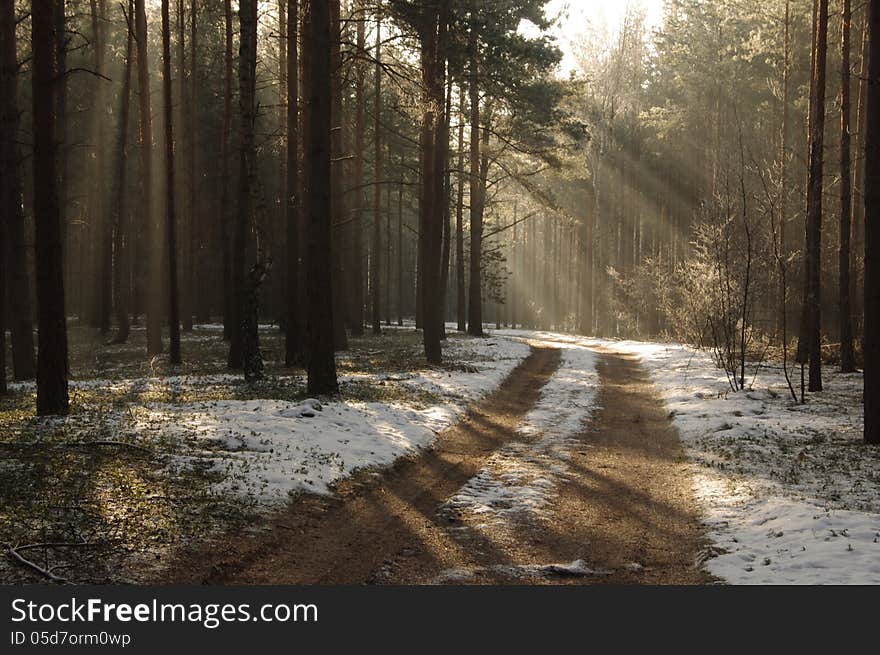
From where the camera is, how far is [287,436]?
10.7 meters

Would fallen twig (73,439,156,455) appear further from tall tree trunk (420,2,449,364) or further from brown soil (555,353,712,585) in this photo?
tall tree trunk (420,2,449,364)

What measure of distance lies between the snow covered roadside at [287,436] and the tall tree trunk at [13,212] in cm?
596

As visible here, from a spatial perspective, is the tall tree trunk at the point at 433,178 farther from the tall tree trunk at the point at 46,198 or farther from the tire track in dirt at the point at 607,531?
the tall tree trunk at the point at 46,198

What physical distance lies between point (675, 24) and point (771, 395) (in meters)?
35.8

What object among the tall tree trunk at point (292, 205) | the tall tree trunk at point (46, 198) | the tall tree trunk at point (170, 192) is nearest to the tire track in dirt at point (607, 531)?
the tall tree trunk at point (46, 198)

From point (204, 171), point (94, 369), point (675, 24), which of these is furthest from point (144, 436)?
point (675, 24)

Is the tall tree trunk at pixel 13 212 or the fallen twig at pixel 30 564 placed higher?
the tall tree trunk at pixel 13 212

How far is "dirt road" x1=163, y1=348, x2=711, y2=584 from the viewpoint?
6.26 m

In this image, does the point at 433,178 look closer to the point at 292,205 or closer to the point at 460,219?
the point at 292,205

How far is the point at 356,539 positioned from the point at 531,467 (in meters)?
3.87

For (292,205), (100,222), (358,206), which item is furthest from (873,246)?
(100,222)

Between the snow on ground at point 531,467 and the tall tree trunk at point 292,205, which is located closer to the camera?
the snow on ground at point 531,467

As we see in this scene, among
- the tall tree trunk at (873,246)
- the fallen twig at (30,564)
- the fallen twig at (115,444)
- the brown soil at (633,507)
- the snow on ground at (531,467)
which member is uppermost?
the tall tree trunk at (873,246)

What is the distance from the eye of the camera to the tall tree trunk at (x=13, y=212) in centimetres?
1544
